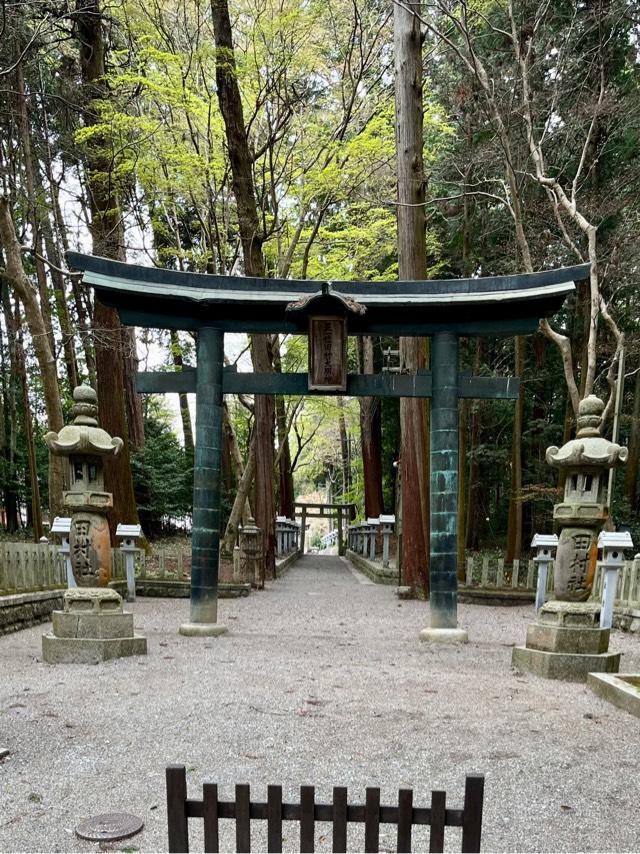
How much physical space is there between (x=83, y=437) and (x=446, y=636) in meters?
4.87

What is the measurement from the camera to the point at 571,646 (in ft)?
20.6

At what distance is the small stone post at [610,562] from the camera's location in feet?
27.3

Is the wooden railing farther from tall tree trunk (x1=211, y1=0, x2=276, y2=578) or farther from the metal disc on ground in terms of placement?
tall tree trunk (x1=211, y1=0, x2=276, y2=578)

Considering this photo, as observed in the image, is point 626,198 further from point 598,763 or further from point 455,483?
point 598,763

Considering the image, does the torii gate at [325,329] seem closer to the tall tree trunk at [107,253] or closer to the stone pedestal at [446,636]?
the stone pedestal at [446,636]

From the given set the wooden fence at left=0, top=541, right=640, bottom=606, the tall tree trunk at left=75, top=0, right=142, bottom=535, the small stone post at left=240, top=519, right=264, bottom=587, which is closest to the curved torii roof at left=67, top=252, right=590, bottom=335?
the wooden fence at left=0, top=541, right=640, bottom=606

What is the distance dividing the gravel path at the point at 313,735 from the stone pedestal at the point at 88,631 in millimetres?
222

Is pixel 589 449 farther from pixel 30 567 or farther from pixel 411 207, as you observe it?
pixel 30 567

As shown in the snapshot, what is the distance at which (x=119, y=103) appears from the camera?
43.3 feet

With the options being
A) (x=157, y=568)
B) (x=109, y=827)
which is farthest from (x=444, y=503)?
(x=157, y=568)

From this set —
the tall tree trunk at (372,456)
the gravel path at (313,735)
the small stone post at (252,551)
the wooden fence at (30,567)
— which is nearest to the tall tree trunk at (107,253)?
the small stone post at (252,551)

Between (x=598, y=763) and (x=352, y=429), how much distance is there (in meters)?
27.2

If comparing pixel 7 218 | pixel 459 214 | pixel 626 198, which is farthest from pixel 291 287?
pixel 459 214

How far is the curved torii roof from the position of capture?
8102 mm
